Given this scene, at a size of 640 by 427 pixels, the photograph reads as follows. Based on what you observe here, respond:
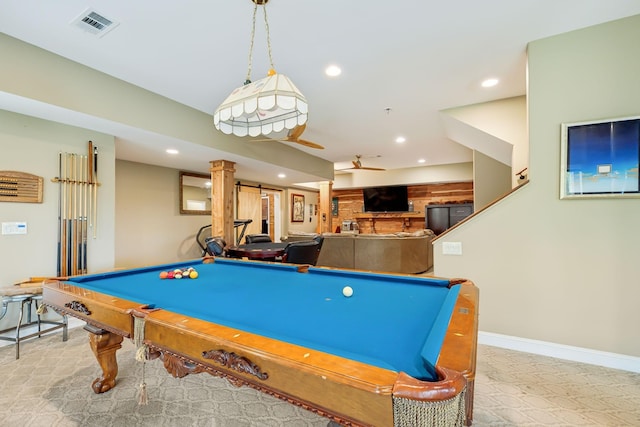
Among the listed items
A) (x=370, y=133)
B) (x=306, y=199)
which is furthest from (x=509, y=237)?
(x=306, y=199)

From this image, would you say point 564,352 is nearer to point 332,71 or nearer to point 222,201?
point 332,71

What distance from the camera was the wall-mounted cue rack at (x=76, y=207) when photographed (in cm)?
299

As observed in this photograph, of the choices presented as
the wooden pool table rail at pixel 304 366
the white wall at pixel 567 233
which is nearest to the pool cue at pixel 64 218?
the wooden pool table rail at pixel 304 366

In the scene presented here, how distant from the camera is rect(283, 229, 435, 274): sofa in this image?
571cm

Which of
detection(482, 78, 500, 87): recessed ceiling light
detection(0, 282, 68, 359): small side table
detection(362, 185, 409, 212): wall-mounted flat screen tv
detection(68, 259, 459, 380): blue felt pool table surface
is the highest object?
detection(482, 78, 500, 87): recessed ceiling light

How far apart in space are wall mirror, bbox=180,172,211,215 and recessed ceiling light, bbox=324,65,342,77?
4443 millimetres

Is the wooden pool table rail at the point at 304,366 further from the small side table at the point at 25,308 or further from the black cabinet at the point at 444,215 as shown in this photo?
the black cabinet at the point at 444,215

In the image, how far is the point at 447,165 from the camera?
820 cm

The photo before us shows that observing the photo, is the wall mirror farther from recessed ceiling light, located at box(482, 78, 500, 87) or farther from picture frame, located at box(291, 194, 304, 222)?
recessed ceiling light, located at box(482, 78, 500, 87)

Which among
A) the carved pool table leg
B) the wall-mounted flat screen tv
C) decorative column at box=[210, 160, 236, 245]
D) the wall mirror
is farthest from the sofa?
the carved pool table leg

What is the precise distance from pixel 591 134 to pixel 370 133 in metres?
3.10

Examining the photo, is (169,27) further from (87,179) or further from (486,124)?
(486,124)

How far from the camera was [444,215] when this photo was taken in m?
8.58

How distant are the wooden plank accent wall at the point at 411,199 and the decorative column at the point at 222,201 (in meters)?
5.33
